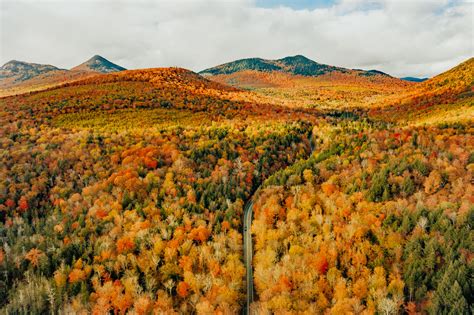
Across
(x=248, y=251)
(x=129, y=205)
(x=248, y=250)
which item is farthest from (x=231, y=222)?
(x=129, y=205)

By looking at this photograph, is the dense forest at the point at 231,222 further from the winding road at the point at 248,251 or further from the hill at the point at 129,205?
the winding road at the point at 248,251

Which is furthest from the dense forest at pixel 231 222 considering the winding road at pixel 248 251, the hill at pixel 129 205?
the winding road at pixel 248 251

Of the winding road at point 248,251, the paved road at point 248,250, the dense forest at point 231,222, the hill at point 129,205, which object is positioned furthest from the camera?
the paved road at point 248,250

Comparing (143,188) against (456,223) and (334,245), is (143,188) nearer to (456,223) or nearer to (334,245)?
(334,245)

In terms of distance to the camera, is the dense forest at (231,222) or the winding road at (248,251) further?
the winding road at (248,251)

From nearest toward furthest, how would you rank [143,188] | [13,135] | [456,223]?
1. [456,223]
2. [143,188]
3. [13,135]

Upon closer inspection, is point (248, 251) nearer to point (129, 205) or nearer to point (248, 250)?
point (248, 250)

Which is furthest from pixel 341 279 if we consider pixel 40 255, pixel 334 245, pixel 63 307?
pixel 40 255

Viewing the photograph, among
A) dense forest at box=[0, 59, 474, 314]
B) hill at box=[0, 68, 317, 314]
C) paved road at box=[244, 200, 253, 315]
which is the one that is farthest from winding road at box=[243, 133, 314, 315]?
hill at box=[0, 68, 317, 314]
